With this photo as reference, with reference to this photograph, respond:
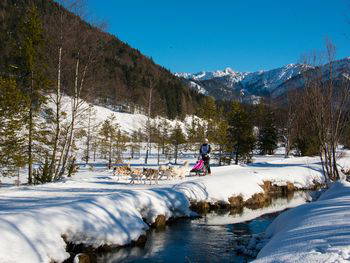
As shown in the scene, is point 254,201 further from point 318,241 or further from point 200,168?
point 318,241

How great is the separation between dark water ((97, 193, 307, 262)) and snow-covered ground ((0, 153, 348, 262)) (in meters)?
0.55

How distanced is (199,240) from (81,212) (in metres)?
3.77

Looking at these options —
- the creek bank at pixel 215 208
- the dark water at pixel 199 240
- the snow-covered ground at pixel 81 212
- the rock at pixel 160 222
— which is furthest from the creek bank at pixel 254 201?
the rock at pixel 160 222

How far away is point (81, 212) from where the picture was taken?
953cm

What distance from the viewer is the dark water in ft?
29.7

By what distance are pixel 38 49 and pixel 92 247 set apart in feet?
46.7

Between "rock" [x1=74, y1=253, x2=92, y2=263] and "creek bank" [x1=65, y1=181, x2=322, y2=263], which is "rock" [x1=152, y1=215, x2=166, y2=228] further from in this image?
"rock" [x1=74, y1=253, x2=92, y2=263]

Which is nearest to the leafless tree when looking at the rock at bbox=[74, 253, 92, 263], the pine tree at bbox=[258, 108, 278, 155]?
the rock at bbox=[74, 253, 92, 263]

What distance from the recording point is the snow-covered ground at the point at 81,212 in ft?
24.1

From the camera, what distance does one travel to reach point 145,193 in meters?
13.0

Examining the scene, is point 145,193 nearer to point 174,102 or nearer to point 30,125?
point 30,125

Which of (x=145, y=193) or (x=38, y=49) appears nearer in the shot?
(x=145, y=193)

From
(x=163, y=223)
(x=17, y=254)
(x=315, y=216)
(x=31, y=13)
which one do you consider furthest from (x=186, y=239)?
(x=31, y=13)

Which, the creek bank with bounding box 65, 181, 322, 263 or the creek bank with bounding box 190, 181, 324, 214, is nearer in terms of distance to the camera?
the creek bank with bounding box 65, 181, 322, 263
